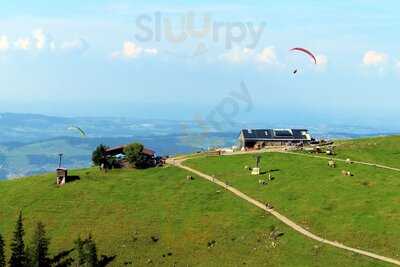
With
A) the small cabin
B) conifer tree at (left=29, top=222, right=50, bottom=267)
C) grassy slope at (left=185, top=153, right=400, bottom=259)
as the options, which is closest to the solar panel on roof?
grassy slope at (left=185, top=153, right=400, bottom=259)

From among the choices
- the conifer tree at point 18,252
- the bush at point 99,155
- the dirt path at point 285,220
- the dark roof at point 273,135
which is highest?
the dark roof at point 273,135

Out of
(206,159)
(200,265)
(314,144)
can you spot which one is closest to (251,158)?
(206,159)

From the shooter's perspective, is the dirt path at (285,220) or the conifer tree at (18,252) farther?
the conifer tree at (18,252)

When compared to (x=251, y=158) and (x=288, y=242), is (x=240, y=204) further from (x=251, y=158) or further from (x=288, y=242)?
(x=251, y=158)

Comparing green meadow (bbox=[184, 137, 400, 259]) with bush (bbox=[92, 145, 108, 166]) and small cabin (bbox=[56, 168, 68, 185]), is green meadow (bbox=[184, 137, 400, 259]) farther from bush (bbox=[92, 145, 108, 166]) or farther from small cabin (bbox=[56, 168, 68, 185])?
small cabin (bbox=[56, 168, 68, 185])

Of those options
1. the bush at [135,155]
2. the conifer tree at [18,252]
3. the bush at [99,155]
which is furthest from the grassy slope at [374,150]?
the conifer tree at [18,252]

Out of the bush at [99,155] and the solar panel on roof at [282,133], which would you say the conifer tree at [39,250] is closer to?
the bush at [99,155]

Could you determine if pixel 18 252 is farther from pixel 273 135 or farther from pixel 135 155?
pixel 273 135
